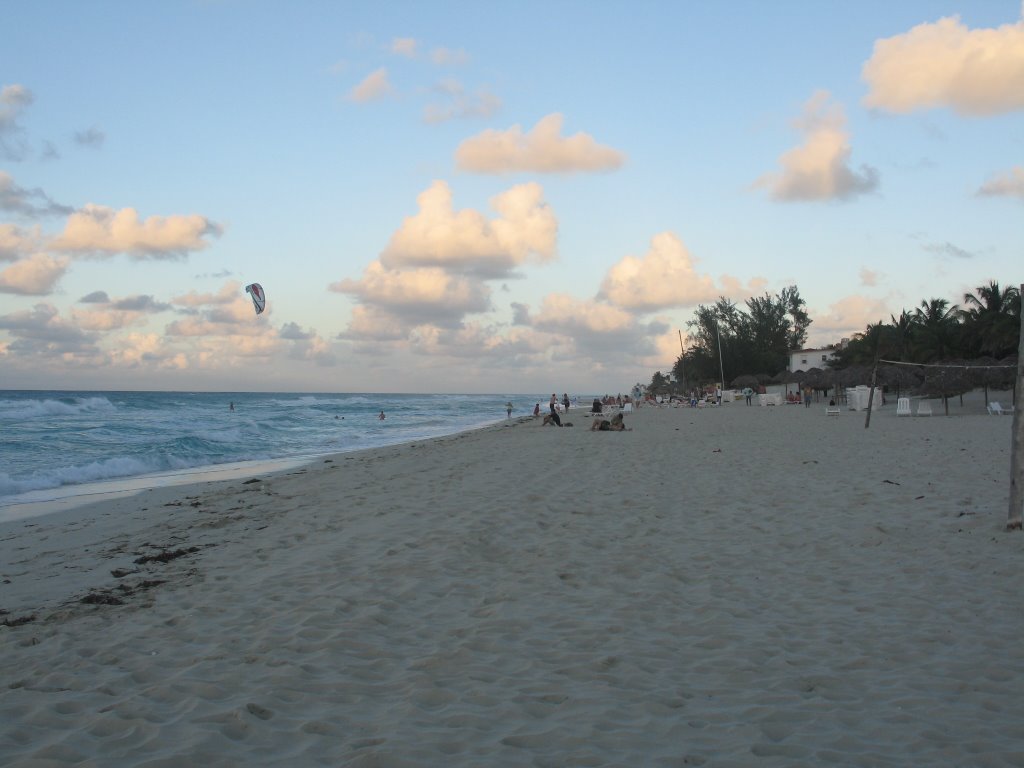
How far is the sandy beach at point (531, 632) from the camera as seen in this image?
3.34 m

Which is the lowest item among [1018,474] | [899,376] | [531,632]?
[531,632]

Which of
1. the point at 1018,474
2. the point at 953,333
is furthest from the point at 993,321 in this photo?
the point at 1018,474

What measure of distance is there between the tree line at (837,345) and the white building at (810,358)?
98 cm

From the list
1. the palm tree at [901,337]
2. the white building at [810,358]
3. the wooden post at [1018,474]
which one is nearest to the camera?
the wooden post at [1018,474]

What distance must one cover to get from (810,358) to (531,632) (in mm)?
65008

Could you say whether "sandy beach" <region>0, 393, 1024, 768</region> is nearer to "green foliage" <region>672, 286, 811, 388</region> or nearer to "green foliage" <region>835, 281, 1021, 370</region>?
"green foliage" <region>835, 281, 1021, 370</region>

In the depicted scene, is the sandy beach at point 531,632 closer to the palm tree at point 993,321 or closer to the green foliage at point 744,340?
the palm tree at point 993,321

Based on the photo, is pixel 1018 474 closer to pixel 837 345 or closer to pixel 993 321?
pixel 993 321

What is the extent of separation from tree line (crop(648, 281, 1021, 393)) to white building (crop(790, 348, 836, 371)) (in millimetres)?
980

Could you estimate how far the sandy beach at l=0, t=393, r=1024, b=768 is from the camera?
334 cm

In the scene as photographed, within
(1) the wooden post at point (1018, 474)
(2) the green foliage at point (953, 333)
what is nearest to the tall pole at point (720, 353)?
(2) the green foliage at point (953, 333)

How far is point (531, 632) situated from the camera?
4855mm

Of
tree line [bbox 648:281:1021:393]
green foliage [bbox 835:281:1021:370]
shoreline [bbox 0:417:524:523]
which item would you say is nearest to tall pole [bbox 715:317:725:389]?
tree line [bbox 648:281:1021:393]

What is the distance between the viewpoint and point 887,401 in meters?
43.0
